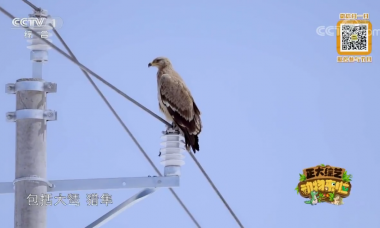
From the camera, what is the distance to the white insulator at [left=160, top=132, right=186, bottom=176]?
9000 mm

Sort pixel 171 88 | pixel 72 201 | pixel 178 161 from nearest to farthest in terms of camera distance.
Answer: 1. pixel 178 161
2. pixel 72 201
3. pixel 171 88

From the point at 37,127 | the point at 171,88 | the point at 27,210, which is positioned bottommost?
the point at 27,210

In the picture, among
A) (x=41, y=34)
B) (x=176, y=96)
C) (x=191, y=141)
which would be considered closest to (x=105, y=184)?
(x=41, y=34)

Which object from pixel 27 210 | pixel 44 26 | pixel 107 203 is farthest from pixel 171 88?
pixel 27 210

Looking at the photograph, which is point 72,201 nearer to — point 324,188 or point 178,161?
point 178,161

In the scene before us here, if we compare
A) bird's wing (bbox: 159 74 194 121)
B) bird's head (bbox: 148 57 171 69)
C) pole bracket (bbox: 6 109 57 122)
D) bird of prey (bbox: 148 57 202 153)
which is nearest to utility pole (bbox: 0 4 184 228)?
pole bracket (bbox: 6 109 57 122)

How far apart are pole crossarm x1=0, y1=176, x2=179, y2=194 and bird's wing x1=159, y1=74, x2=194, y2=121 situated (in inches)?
148

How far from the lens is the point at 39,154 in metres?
8.52

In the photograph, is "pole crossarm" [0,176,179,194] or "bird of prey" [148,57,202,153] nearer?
"pole crossarm" [0,176,179,194]

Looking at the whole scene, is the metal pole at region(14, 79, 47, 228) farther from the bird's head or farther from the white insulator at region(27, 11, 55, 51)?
the bird's head

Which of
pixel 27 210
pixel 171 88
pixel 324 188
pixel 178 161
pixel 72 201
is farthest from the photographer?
pixel 324 188

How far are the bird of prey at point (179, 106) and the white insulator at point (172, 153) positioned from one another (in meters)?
2.36

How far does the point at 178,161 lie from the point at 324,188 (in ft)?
25.7

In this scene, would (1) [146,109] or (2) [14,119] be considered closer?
(2) [14,119]
